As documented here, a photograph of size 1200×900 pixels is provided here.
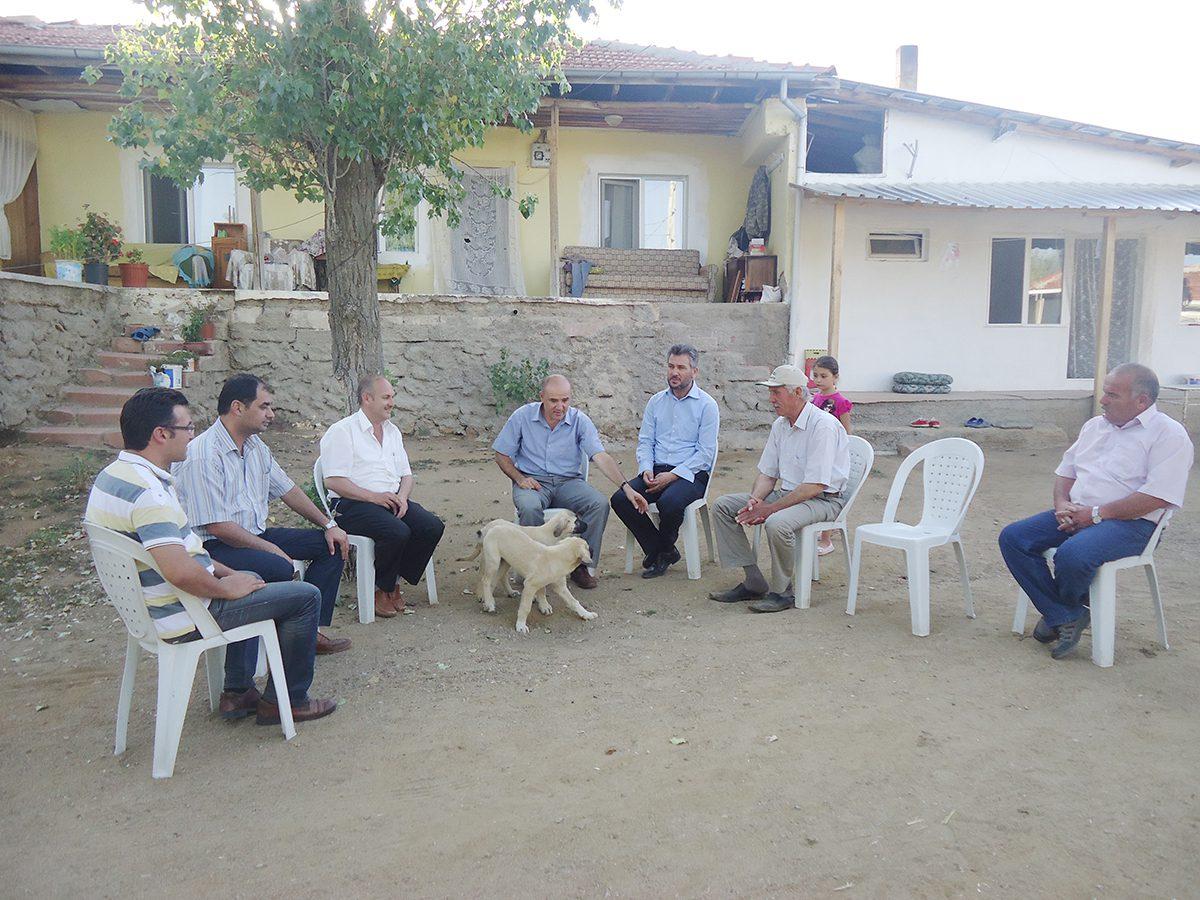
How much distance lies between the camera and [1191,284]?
12641 mm

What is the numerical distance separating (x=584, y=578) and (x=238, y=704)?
230 cm

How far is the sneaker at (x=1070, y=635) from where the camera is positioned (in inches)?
162

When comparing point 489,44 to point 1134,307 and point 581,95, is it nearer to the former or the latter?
point 581,95

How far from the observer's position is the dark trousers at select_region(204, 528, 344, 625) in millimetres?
3723

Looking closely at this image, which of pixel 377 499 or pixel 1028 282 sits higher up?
pixel 1028 282

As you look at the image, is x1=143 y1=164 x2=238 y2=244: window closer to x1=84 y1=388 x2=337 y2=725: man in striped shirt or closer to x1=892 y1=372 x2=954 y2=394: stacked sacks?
x1=892 y1=372 x2=954 y2=394: stacked sacks

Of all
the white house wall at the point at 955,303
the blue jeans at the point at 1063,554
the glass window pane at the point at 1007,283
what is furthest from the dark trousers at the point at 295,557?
the glass window pane at the point at 1007,283

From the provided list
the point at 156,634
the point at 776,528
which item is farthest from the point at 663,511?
the point at 156,634

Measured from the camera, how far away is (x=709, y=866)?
2547 millimetres

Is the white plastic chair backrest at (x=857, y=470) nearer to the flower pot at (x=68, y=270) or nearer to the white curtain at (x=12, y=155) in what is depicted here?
the flower pot at (x=68, y=270)

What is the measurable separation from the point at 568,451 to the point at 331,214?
2.22 metres

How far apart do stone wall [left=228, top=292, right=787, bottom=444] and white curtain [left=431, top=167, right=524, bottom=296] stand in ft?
7.21

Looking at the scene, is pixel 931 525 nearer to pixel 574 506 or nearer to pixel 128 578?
pixel 574 506

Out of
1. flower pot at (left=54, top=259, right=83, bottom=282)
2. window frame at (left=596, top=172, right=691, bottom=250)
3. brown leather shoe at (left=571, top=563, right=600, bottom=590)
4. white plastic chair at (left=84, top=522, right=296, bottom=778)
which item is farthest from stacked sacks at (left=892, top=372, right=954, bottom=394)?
flower pot at (left=54, top=259, right=83, bottom=282)
